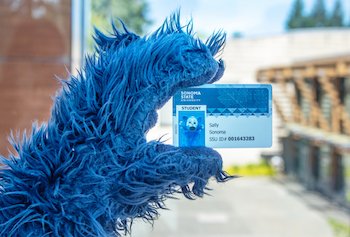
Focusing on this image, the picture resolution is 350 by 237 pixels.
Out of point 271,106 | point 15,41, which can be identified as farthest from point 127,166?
point 15,41

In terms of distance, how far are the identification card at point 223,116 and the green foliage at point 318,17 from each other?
16.0 feet

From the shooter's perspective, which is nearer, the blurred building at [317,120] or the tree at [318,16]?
the blurred building at [317,120]

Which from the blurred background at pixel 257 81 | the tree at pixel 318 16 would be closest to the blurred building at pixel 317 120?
the blurred background at pixel 257 81

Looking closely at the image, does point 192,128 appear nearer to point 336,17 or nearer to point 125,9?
point 125,9

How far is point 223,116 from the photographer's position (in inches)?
16.0

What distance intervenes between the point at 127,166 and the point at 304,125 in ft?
14.4

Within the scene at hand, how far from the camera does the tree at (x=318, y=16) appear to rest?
18.9ft

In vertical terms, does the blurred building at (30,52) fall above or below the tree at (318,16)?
below

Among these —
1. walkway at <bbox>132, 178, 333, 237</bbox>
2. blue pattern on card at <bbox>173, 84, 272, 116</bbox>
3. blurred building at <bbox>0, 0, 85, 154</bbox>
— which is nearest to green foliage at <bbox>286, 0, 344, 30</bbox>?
walkway at <bbox>132, 178, 333, 237</bbox>

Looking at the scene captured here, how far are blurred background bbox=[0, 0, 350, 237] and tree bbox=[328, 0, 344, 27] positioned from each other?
28mm

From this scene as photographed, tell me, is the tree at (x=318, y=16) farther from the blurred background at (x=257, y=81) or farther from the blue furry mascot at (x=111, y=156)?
the blue furry mascot at (x=111, y=156)

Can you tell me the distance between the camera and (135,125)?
1.20 ft

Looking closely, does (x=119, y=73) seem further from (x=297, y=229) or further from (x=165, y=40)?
(x=297, y=229)

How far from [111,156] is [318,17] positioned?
21.1ft
